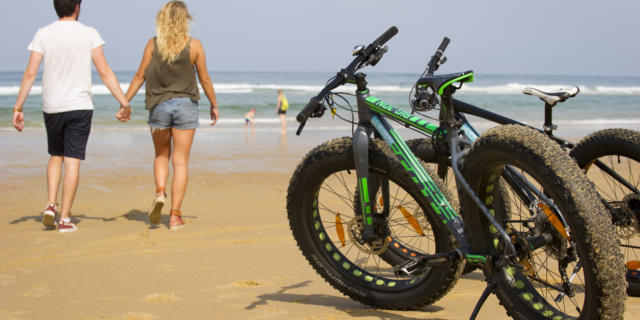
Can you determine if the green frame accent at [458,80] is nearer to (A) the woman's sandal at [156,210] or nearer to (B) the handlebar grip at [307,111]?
(B) the handlebar grip at [307,111]

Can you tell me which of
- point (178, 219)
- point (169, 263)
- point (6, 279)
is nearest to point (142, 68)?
point (178, 219)

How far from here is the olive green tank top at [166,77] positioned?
18.0ft

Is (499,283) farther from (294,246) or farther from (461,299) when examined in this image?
(294,246)

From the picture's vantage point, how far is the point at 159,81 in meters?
5.52

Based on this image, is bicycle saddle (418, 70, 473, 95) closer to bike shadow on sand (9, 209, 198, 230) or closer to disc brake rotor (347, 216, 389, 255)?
disc brake rotor (347, 216, 389, 255)

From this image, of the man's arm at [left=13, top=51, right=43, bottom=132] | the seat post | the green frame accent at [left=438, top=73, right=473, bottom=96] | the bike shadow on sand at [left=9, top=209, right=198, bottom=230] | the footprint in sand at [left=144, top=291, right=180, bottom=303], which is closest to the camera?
the green frame accent at [left=438, top=73, right=473, bottom=96]

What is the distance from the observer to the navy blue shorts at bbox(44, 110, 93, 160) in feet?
17.8

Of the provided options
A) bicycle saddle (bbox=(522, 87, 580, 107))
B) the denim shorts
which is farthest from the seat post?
the denim shorts

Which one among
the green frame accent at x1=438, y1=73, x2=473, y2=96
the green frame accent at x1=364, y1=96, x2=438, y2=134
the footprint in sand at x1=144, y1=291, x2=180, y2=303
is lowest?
the footprint in sand at x1=144, y1=291, x2=180, y2=303

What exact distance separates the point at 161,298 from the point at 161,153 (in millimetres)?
2285

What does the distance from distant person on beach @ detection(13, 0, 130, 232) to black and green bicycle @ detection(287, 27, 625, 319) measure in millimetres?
2768

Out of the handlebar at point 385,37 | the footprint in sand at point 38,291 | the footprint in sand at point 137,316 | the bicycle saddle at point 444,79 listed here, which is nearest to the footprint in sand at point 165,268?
the footprint in sand at point 38,291

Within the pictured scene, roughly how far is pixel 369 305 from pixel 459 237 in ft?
2.43

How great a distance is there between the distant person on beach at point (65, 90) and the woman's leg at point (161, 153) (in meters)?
0.35
